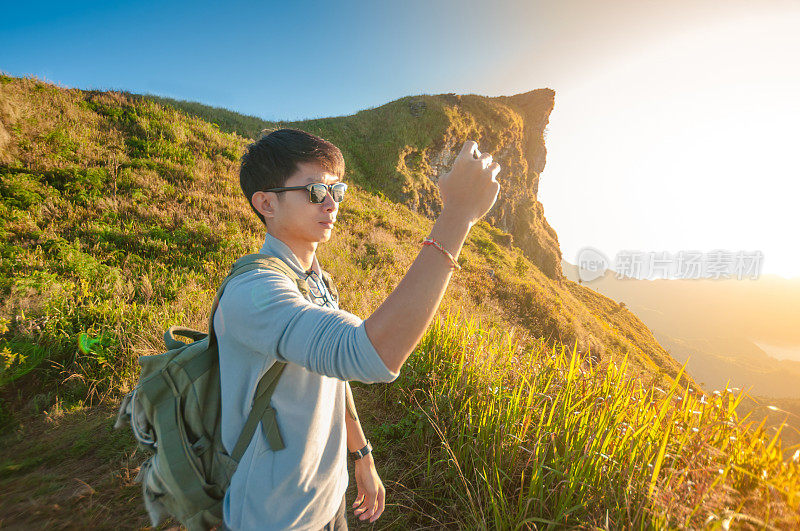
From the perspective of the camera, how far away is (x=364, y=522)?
268 centimetres

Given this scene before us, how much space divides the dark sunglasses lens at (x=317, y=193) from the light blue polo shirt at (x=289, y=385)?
0.88 feet

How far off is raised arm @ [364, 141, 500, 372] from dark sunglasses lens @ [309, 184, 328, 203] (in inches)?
30.5

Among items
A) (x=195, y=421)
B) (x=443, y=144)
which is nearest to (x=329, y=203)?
(x=195, y=421)

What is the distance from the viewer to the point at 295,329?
0.90 meters

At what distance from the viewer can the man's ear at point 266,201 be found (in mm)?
1511

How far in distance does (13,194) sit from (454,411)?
31.5ft

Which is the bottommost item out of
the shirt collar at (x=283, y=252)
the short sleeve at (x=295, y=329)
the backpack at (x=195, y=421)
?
the backpack at (x=195, y=421)

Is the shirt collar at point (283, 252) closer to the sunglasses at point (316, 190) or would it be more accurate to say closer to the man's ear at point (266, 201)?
the man's ear at point (266, 201)

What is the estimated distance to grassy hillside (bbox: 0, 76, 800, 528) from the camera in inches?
76.9

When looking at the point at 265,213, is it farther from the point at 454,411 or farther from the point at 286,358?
the point at 454,411

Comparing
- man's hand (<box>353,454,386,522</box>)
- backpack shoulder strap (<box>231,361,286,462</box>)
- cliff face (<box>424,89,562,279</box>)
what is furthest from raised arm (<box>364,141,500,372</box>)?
cliff face (<box>424,89,562,279</box>)

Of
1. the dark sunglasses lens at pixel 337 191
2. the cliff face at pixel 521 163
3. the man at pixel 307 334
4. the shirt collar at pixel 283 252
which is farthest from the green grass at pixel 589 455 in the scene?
the cliff face at pixel 521 163

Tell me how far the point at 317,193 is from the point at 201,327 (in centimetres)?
426

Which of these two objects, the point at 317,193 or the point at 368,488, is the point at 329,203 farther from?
the point at 368,488
